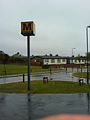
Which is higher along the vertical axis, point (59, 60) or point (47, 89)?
point (59, 60)

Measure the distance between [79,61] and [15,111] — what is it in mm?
154394

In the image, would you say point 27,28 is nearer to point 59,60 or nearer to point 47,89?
point 47,89

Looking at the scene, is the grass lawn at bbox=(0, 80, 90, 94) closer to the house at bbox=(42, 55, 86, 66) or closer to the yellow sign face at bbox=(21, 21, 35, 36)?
the yellow sign face at bbox=(21, 21, 35, 36)

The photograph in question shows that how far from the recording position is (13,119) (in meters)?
12.1

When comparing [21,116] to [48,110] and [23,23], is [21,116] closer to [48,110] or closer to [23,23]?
[48,110]

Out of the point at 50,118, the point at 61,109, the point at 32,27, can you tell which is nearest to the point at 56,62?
the point at 32,27

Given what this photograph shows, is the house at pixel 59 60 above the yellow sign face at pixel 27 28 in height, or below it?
below

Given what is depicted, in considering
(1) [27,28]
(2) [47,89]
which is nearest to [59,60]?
(2) [47,89]

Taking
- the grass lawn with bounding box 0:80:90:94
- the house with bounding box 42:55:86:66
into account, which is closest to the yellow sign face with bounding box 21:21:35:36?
the grass lawn with bounding box 0:80:90:94

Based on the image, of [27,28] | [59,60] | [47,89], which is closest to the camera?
[27,28]

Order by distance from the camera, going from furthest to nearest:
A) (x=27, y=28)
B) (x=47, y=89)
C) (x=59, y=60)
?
1. (x=59, y=60)
2. (x=47, y=89)
3. (x=27, y=28)

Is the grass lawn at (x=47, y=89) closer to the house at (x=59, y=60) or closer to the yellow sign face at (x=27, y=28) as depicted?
the yellow sign face at (x=27, y=28)

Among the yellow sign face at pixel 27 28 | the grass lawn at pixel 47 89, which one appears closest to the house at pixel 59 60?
the grass lawn at pixel 47 89

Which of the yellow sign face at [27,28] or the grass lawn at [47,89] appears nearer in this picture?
the grass lawn at [47,89]
